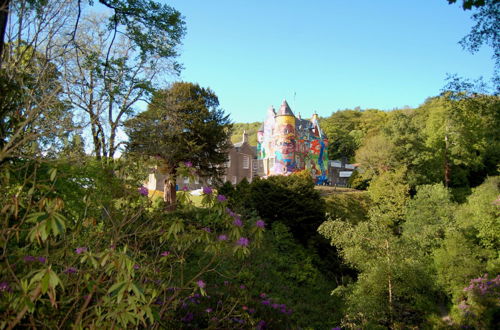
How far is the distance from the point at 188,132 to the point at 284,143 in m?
11.8

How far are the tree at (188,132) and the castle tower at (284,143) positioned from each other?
7.92 meters

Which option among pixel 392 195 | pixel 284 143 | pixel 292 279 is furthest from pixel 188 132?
pixel 392 195

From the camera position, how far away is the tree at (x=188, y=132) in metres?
19.1

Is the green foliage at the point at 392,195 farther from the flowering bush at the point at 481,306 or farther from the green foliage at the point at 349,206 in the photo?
the flowering bush at the point at 481,306

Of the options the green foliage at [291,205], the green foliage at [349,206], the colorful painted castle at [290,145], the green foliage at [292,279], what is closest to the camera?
the green foliage at [292,279]

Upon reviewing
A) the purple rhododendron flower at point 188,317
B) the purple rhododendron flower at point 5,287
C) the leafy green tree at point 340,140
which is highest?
the leafy green tree at point 340,140

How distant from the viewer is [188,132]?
2141 centimetres

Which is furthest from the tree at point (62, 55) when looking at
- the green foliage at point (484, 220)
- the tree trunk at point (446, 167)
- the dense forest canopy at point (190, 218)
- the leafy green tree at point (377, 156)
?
the tree trunk at point (446, 167)

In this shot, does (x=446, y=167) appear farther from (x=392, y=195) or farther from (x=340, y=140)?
(x=340, y=140)

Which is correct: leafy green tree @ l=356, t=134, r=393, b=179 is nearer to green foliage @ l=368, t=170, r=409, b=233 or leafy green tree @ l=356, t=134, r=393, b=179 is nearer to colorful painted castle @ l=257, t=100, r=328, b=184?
green foliage @ l=368, t=170, r=409, b=233

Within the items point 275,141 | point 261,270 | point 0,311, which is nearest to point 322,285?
point 261,270

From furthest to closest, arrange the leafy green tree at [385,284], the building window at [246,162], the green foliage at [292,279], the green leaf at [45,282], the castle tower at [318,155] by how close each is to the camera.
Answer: the building window at [246,162] < the castle tower at [318,155] < the green foliage at [292,279] < the leafy green tree at [385,284] < the green leaf at [45,282]

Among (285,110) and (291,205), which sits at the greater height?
(285,110)

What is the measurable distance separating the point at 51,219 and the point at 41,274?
0.87 feet
